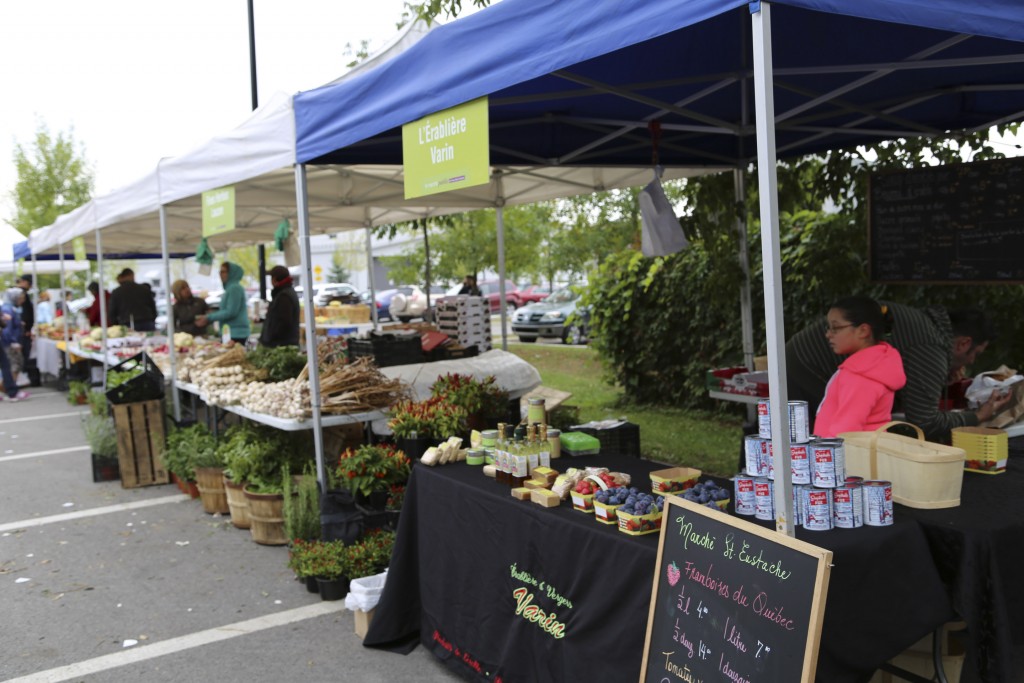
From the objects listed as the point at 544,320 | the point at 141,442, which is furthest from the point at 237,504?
the point at 544,320

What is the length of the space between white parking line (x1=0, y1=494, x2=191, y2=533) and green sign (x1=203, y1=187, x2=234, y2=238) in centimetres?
228

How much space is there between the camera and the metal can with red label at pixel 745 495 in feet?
8.86

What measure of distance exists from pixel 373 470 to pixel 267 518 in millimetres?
1302

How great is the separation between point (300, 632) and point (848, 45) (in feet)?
13.1

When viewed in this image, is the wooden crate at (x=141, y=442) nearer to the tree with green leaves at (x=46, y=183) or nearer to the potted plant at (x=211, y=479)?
the potted plant at (x=211, y=479)

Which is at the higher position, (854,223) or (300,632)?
(854,223)

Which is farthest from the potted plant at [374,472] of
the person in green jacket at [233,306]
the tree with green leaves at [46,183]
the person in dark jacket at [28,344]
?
the tree with green leaves at [46,183]

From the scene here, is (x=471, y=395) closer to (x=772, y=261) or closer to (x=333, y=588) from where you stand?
(x=333, y=588)

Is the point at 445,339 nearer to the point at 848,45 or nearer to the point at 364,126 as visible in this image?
the point at 364,126

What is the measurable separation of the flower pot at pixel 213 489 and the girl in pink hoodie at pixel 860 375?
4.63m

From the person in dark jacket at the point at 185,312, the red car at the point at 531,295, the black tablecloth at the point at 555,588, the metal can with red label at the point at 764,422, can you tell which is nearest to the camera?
the black tablecloth at the point at 555,588

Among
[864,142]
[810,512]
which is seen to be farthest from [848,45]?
[810,512]

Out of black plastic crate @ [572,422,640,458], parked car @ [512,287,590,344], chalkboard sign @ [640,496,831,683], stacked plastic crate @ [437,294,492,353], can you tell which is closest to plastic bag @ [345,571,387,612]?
black plastic crate @ [572,422,640,458]

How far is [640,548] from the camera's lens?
2.74 m
